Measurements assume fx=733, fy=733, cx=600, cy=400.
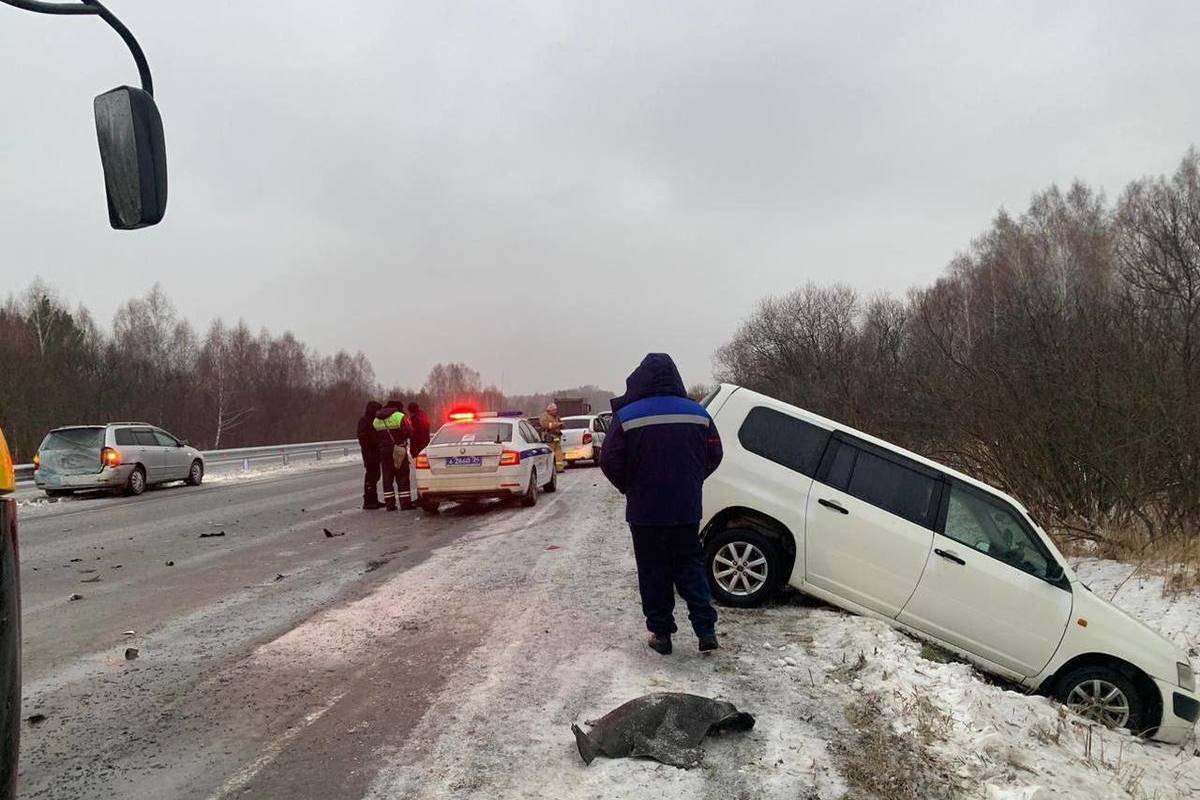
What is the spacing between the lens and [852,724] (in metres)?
3.96

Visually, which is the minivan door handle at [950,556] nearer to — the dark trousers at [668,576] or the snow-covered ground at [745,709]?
the snow-covered ground at [745,709]

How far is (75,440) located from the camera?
16.8 m

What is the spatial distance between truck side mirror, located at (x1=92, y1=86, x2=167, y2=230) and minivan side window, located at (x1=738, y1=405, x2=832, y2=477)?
4.88 m

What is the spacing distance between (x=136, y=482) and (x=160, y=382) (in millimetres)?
45068

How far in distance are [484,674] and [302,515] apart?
32.2 ft

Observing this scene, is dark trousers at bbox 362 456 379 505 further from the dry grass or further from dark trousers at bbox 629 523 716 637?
the dry grass

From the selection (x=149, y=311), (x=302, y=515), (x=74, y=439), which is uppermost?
(x=149, y=311)

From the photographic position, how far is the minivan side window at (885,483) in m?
5.96

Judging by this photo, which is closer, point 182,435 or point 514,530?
point 514,530

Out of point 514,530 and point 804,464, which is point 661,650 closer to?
point 804,464

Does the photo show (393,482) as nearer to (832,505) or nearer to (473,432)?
(473,432)

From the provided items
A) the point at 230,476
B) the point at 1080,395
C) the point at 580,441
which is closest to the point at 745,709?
the point at 1080,395

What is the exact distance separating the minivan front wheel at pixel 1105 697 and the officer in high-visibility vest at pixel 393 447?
10826mm

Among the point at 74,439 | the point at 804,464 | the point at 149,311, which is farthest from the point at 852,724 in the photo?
the point at 149,311
